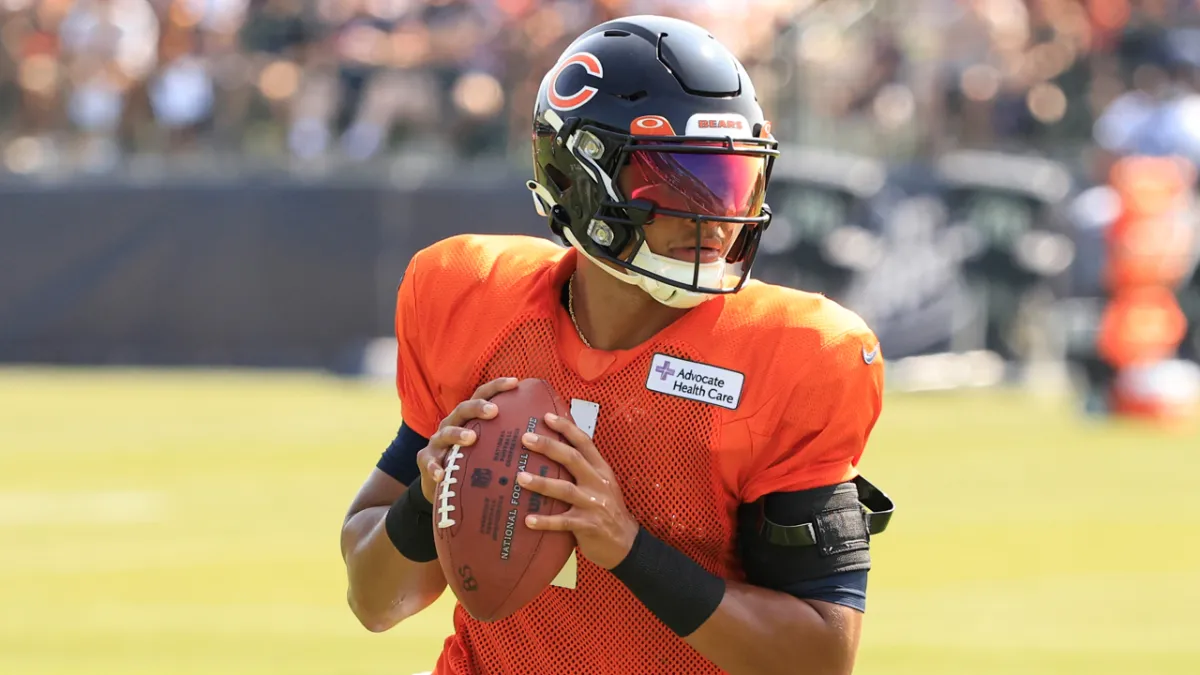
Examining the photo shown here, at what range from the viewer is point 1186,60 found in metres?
14.5

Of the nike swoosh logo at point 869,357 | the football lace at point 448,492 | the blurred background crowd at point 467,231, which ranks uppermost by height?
the nike swoosh logo at point 869,357

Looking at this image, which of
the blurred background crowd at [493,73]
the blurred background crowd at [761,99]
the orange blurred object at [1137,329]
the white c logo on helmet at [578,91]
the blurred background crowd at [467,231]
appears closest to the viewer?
the white c logo on helmet at [578,91]

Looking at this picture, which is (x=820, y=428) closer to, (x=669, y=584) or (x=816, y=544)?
(x=816, y=544)

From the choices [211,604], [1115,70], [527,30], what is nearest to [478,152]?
[527,30]

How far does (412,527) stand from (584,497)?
1.48ft

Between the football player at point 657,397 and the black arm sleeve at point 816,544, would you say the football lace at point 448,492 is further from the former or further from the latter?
the black arm sleeve at point 816,544

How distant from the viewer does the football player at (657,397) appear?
10.3 ft

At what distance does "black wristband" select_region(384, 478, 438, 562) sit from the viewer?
3.31m

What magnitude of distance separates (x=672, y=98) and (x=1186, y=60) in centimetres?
1204

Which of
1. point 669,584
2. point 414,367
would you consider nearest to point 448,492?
point 669,584

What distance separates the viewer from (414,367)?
3.52 metres

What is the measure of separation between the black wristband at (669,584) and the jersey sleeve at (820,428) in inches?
7.6

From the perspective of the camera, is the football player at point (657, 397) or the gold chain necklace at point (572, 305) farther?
the gold chain necklace at point (572, 305)

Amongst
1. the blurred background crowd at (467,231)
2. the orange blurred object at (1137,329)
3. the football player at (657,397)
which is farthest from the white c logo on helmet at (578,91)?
the orange blurred object at (1137,329)
